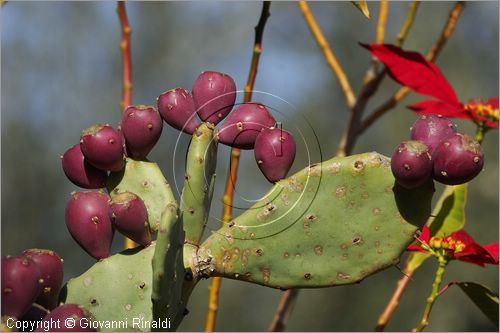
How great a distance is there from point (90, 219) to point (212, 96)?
7.0 inches

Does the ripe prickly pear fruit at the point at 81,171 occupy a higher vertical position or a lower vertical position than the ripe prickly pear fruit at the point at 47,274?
higher

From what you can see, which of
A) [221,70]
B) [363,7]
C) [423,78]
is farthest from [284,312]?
[221,70]

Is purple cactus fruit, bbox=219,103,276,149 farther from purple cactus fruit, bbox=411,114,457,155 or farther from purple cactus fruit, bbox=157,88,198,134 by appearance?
purple cactus fruit, bbox=411,114,457,155

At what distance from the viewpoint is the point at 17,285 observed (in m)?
0.79

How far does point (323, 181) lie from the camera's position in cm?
93

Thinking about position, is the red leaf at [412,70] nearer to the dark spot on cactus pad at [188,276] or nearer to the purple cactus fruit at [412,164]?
the purple cactus fruit at [412,164]

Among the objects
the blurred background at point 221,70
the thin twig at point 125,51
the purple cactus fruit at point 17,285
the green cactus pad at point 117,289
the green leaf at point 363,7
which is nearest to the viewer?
the purple cactus fruit at point 17,285

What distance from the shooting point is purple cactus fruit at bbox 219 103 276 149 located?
94 centimetres

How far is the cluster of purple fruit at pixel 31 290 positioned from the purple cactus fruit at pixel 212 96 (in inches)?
8.5

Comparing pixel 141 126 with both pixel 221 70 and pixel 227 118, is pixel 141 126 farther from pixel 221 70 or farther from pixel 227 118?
pixel 221 70

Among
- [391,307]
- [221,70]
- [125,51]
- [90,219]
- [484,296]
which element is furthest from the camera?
[221,70]

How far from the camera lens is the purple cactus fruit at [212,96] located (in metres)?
0.94

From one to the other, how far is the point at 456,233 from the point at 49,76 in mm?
6077

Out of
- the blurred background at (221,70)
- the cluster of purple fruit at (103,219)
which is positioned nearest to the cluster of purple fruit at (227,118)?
the cluster of purple fruit at (103,219)
